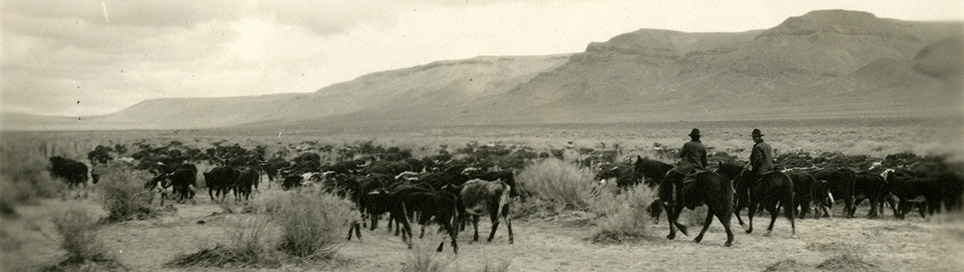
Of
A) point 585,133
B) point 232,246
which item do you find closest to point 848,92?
point 585,133

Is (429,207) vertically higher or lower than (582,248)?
higher

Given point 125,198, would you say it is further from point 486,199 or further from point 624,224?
point 624,224

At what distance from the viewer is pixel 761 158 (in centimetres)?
1155

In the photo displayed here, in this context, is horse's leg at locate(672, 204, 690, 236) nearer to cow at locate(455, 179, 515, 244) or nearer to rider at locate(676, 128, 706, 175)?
rider at locate(676, 128, 706, 175)

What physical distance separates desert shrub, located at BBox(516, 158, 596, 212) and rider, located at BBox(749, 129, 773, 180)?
373cm

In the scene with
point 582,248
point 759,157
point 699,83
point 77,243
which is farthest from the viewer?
point 699,83

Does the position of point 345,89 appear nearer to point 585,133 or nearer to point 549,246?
point 585,133

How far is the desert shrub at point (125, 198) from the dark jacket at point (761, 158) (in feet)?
37.7

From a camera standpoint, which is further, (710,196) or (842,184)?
(842,184)

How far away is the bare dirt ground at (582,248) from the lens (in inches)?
358

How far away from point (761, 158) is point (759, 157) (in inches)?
2.3

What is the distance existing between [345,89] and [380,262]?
177645 millimetres

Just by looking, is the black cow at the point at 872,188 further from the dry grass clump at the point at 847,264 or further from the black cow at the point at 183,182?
the black cow at the point at 183,182

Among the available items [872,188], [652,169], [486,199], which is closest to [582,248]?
[486,199]
